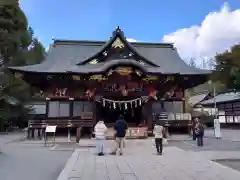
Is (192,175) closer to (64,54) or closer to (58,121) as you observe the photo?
(58,121)

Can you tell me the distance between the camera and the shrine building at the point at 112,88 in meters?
21.9

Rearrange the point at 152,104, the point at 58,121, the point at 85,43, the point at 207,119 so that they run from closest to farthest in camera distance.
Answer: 1. the point at 58,121
2. the point at 152,104
3. the point at 85,43
4. the point at 207,119

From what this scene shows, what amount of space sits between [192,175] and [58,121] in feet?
51.1

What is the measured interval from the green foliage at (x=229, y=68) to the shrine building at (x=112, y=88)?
50.7ft

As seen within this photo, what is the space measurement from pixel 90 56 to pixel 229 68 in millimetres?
23556

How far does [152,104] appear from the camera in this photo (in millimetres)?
24531

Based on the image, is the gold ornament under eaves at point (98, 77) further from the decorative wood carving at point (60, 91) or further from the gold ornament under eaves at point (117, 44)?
the gold ornament under eaves at point (117, 44)

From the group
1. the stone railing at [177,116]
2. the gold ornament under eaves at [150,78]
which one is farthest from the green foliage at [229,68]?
the gold ornament under eaves at [150,78]

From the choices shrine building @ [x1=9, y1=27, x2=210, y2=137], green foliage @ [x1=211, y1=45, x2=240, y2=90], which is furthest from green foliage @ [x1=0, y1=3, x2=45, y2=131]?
green foliage @ [x1=211, y1=45, x2=240, y2=90]

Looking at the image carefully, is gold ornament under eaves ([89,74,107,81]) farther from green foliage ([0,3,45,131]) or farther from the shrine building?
green foliage ([0,3,45,131])

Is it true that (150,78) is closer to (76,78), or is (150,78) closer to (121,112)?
(121,112)

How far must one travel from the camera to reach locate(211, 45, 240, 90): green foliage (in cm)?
3831

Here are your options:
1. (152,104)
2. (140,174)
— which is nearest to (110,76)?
(152,104)

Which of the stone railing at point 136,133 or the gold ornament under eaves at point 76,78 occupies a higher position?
the gold ornament under eaves at point 76,78
